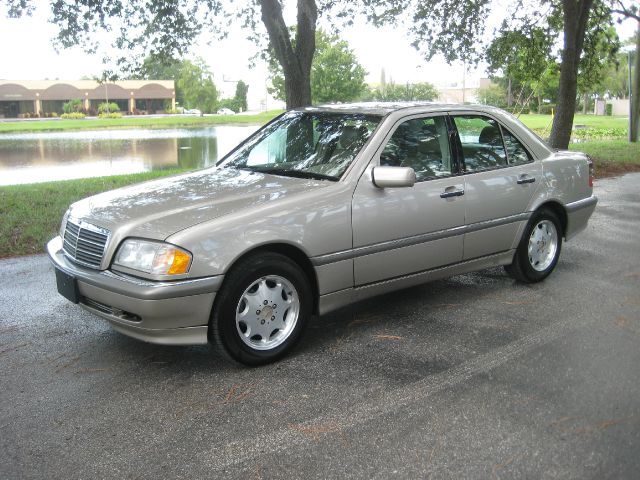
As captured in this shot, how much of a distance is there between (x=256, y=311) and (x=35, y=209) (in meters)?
5.76

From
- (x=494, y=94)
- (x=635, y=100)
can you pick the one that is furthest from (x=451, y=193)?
(x=494, y=94)

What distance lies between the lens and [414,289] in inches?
222

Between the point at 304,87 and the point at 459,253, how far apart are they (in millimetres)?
6780

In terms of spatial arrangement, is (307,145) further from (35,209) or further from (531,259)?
(35,209)

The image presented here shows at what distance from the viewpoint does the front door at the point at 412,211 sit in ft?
14.3

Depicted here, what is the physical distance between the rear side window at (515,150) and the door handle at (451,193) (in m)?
0.81

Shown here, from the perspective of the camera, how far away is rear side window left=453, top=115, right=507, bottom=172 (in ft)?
16.7

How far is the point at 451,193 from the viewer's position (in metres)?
4.82

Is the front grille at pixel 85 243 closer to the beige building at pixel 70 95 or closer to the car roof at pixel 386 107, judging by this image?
the car roof at pixel 386 107

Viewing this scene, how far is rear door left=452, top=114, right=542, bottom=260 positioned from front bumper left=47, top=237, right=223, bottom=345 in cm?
226

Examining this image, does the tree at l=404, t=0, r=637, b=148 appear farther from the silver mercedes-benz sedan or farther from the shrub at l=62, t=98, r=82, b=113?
the shrub at l=62, t=98, r=82, b=113

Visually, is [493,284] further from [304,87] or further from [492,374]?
[304,87]

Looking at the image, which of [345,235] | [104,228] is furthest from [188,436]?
[345,235]

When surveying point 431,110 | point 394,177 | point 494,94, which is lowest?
point 394,177
